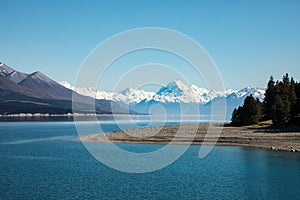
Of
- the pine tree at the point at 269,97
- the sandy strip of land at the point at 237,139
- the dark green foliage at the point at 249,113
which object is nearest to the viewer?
the sandy strip of land at the point at 237,139

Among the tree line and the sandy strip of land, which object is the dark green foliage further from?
the sandy strip of land

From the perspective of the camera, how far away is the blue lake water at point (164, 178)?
39094 mm

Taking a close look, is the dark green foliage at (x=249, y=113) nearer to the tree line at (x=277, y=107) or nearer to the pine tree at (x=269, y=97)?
the tree line at (x=277, y=107)

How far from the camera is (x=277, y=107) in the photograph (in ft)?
300

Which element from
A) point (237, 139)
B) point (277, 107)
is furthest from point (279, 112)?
point (237, 139)

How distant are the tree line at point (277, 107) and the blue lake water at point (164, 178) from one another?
2768 cm

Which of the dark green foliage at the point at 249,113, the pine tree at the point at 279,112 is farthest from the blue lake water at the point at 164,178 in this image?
the dark green foliage at the point at 249,113

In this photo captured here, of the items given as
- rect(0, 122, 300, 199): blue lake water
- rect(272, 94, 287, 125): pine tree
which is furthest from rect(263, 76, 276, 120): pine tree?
rect(0, 122, 300, 199): blue lake water

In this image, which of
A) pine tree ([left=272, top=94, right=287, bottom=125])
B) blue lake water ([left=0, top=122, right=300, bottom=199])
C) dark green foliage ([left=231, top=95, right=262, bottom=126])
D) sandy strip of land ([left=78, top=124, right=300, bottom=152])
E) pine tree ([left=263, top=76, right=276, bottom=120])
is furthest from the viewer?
pine tree ([left=263, top=76, right=276, bottom=120])

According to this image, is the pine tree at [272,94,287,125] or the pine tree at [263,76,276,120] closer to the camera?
the pine tree at [272,94,287,125]

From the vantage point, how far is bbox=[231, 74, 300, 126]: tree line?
300 ft

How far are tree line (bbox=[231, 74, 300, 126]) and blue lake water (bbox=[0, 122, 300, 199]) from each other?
90.8 feet

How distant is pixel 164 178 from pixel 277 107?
2119 inches

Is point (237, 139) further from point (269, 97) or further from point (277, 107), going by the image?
point (269, 97)
